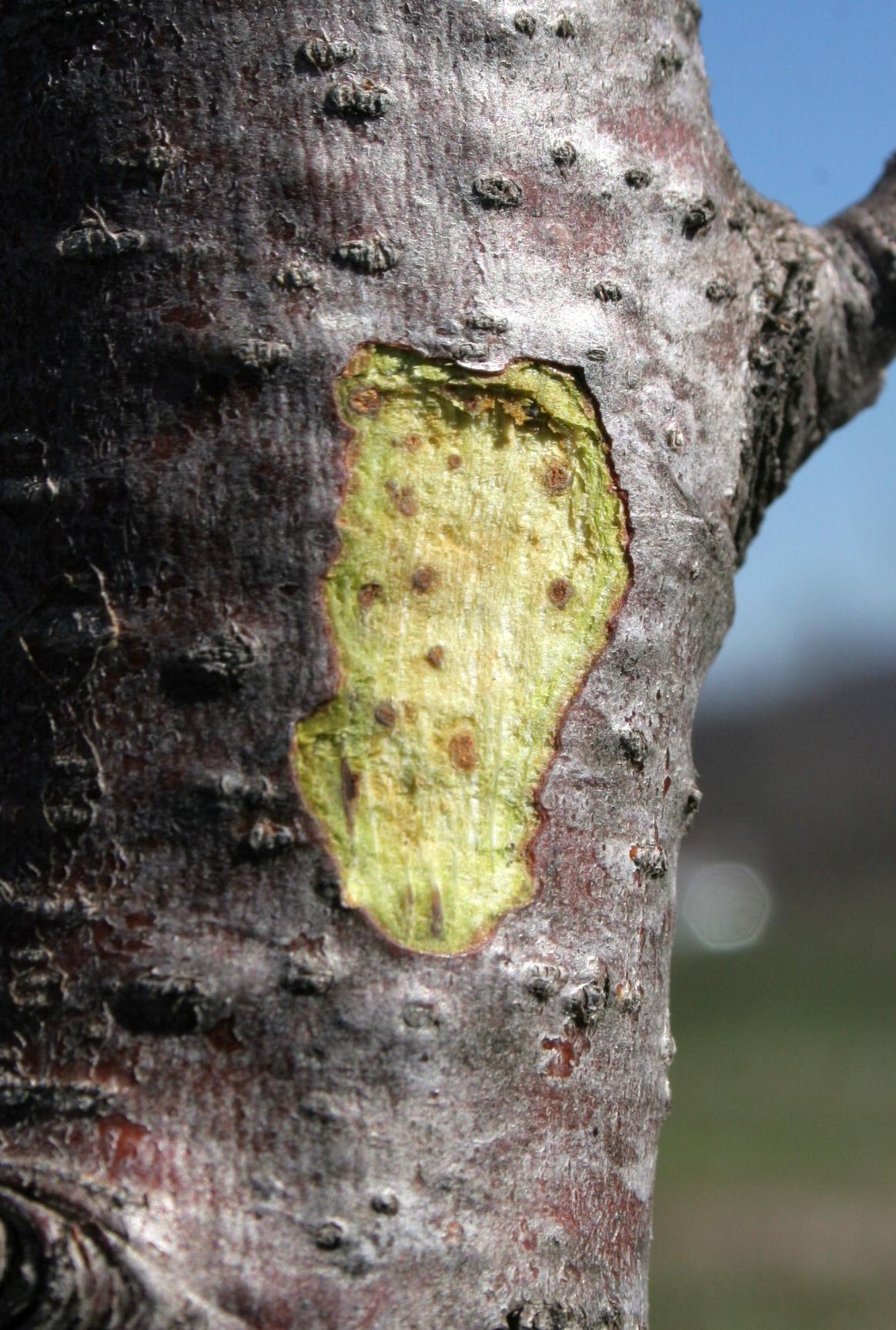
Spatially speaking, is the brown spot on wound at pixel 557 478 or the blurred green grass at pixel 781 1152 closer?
the brown spot on wound at pixel 557 478

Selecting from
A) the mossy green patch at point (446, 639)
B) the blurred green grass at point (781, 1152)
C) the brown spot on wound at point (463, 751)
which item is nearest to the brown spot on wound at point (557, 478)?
the mossy green patch at point (446, 639)

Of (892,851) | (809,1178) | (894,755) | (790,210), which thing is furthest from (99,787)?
(894,755)

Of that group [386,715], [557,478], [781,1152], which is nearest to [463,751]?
[386,715]

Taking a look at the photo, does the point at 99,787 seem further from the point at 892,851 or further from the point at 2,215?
the point at 892,851

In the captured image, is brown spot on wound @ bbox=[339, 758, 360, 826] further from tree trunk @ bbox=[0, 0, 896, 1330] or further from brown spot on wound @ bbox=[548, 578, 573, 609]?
brown spot on wound @ bbox=[548, 578, 573, 609]

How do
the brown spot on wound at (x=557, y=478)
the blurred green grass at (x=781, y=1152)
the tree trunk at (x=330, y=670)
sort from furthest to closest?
the blurred green grass at (x=781, y=1152) < the brown spot on wound at (x=557, y=478) < the tree trunk at (x=330, y=670)

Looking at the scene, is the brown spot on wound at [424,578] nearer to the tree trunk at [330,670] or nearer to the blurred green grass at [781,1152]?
the tree trunk at [330,670]

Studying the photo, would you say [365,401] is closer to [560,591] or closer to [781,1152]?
[560,591]
